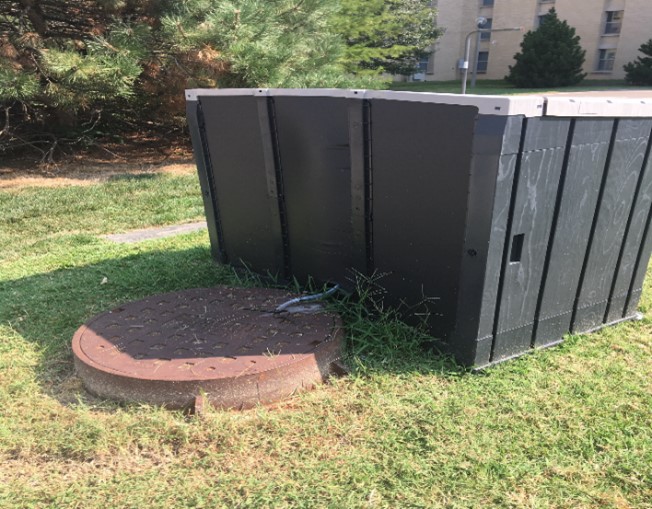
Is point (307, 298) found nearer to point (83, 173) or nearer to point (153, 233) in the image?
point (153, 233)

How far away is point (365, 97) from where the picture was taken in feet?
9.64

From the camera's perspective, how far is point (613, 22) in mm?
43031

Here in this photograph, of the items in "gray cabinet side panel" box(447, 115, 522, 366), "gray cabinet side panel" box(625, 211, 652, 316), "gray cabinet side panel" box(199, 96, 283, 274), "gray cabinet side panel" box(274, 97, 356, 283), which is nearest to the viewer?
"gray cabinet side panel" box(447, 115, 522, 366)

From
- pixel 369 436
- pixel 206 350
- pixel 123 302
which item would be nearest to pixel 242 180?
pixel 123 302

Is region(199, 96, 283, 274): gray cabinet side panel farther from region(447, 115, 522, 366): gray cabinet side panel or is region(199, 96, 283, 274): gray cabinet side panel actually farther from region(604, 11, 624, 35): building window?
region(604, 11, 624, 35): building window

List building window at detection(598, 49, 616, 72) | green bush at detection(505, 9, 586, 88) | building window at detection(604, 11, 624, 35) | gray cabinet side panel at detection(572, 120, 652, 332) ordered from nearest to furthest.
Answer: gray cabinet side panel at detection(572, 120, 652, 332), green bush at detection(505, 9, 586, 88), building window at detection(604, 11, 624, 35), building window at detection(598, 49, 616, 72)

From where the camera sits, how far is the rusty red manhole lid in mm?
2604

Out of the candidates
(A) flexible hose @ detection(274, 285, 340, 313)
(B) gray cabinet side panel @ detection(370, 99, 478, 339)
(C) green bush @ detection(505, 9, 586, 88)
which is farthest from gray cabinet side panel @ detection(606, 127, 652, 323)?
(C) green bush @ detection(505, 9, 586, 88)

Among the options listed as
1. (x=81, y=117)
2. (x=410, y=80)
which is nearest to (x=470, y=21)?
(x=410, y=80)

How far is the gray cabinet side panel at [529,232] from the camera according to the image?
2600 millimetres

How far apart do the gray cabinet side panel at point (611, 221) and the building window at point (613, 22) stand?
4764 cm

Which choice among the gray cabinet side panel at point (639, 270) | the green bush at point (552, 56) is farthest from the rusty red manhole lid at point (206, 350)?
the green bush at point (552, 56)

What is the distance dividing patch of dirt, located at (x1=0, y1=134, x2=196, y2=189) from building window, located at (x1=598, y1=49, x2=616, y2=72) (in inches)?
1677

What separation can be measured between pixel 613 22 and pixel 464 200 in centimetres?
4902
